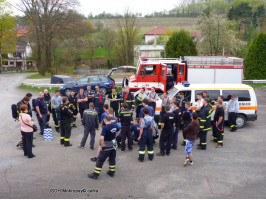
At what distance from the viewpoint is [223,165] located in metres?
7.57

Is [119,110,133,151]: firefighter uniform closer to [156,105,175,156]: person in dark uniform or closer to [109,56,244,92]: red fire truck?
[156,105,175,156]: person in dark uniform

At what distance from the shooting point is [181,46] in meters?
24.4

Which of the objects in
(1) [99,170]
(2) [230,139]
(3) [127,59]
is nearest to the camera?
(1) [99,170]

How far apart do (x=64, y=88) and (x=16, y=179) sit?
38.3ft

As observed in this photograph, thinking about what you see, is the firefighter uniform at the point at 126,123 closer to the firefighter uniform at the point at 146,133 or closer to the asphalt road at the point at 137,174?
the asphalt road at the point at 137,174

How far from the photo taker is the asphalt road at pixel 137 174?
607cm

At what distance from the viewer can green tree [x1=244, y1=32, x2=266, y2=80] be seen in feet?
73.7

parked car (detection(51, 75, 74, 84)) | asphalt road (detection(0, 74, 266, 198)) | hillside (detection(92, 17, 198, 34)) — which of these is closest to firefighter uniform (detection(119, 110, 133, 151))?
asphalt road (detection(0, 74, 266, 198))

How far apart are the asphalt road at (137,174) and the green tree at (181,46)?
52.0 ft

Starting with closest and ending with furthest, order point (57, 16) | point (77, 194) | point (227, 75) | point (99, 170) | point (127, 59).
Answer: point (77, 194), point (99, 170), point (227, 75), point (127, 59), point (57, 16)

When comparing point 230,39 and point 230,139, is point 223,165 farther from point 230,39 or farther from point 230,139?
point 230,39

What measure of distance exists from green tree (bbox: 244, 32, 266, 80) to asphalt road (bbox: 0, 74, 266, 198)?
1482 centimetres

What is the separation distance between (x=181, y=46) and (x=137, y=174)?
19.2 m

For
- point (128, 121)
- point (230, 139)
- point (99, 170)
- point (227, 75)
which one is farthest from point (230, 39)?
point (99, 170)
